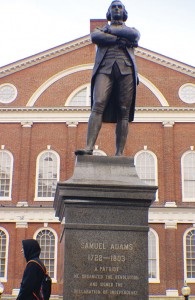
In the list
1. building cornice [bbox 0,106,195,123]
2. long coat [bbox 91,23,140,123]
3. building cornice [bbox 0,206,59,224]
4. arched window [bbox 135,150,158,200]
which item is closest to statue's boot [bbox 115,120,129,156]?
long coat [bbox 91,23,140,123]

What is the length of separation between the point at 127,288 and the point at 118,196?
1.13 meters

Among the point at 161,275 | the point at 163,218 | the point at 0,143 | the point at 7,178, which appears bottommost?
the point at 161,275

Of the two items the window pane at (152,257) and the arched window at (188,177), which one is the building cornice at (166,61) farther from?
the window pane at (152,257)

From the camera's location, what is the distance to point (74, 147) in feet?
108

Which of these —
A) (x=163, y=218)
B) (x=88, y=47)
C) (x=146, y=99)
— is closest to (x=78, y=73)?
(x=88, y=47)

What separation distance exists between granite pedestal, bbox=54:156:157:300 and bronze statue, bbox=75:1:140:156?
2.89ft

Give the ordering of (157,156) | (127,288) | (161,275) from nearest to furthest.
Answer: (127,288) < (161,275) < (157,156)

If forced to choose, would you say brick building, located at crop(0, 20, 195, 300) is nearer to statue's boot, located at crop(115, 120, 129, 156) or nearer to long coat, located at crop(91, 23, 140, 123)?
statue's boot, located at crop(115, 120, 129, 156)

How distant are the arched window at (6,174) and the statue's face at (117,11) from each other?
993 inches

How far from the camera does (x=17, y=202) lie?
32.2 m

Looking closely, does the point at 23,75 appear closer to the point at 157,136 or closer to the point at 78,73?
the point at 78,73

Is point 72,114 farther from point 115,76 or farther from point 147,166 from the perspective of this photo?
point 115,76

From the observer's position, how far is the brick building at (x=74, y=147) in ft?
102

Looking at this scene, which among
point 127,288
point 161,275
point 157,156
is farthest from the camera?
point 157,156
